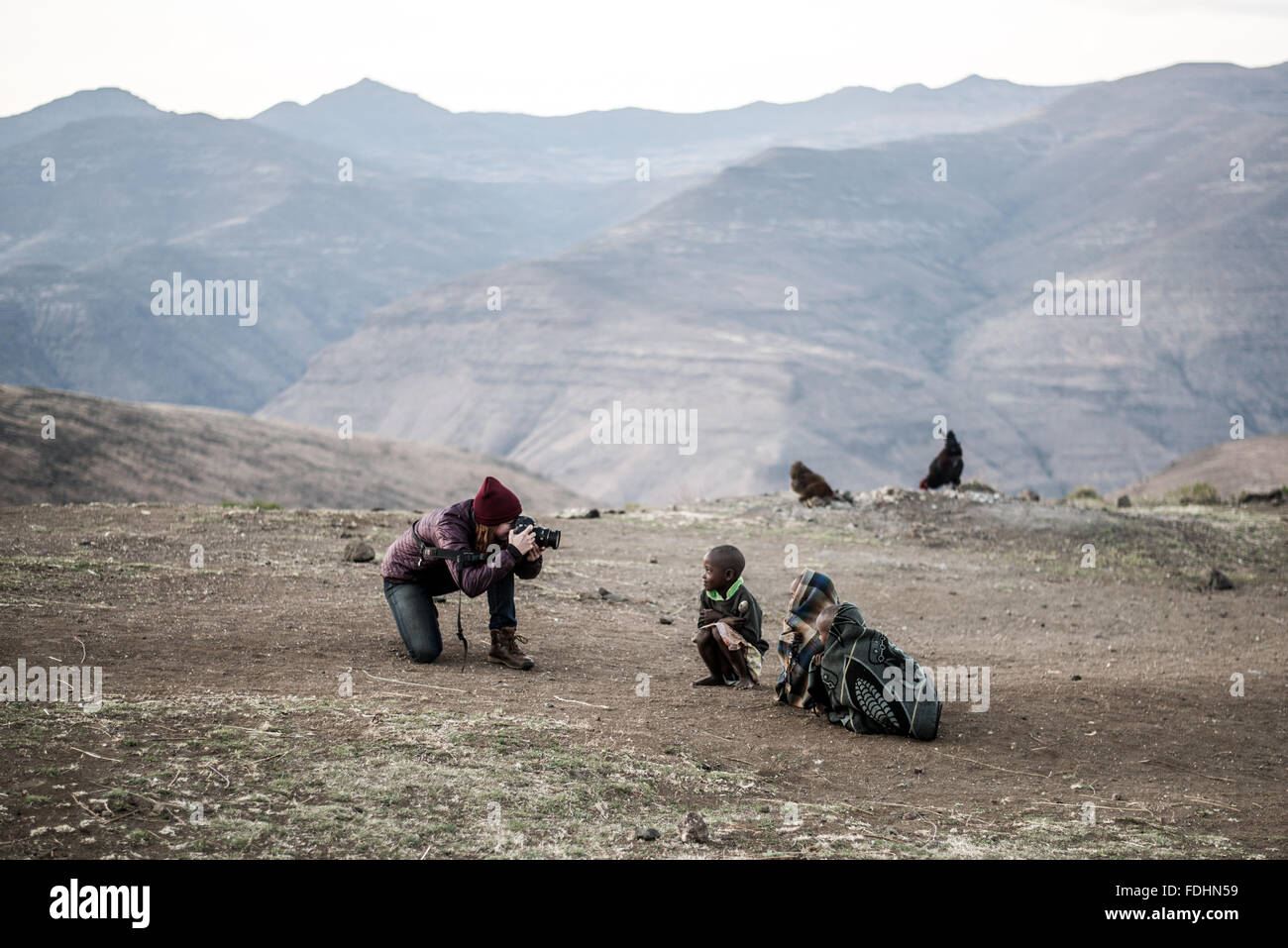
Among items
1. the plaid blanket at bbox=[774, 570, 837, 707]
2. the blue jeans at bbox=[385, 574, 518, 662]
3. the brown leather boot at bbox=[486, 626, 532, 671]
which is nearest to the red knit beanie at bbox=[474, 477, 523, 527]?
the blue jeans at bbox=[385, 574, 518, 662]

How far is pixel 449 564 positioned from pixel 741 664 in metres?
2.04

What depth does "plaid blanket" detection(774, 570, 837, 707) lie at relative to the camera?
23.0 ft

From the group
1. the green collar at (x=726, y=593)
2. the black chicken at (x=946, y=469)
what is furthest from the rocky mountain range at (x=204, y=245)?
the green collar at (x=726, y=593)

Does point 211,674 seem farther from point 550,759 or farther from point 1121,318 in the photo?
point 1121,318

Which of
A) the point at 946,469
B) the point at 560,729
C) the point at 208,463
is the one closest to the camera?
the point at 560,729

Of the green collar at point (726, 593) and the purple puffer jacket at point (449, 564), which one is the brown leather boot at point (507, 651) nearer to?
the purple puffer jacket at point (449, 564)

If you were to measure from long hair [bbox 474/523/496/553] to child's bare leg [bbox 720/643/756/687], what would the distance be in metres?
1.69

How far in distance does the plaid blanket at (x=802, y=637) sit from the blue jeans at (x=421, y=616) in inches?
73.1

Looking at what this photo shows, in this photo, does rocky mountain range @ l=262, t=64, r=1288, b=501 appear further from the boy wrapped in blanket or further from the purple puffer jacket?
the boy wrapped in blanket

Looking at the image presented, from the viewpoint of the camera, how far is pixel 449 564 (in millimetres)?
7320

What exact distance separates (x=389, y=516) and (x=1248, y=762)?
1168 centimetres

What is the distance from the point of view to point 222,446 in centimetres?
4466

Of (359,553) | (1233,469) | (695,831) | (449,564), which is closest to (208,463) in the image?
(359,553)

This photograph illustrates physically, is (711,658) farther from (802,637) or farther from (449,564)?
(449,564)
